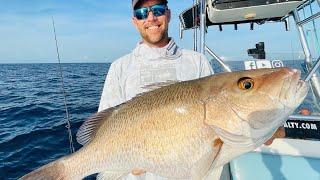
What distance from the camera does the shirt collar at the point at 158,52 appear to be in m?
3.54

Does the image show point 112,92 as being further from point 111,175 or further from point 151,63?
point 111,175

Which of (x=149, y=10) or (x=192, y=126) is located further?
(x=149, y=10)

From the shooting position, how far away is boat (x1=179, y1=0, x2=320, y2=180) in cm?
478

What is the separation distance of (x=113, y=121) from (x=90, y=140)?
25cm

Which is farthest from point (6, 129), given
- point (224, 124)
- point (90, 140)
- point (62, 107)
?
point (224, 124)

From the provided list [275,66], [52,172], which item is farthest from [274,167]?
[52,172]

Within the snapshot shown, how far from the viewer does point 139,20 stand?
3.52 m

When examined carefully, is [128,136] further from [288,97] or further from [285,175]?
[285,175]

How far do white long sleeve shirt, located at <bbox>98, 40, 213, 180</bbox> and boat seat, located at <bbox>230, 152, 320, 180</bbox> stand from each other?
202 centimetres

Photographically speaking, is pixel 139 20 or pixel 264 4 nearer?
pixel 139 20

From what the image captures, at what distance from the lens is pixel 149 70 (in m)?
3.54

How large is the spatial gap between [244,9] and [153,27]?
264 cm

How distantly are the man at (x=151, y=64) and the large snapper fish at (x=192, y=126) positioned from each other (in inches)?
29.9

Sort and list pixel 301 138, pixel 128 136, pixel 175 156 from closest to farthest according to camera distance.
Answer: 1. pixel 175 156
2. pixel 128 136
3. pixel 301 138
